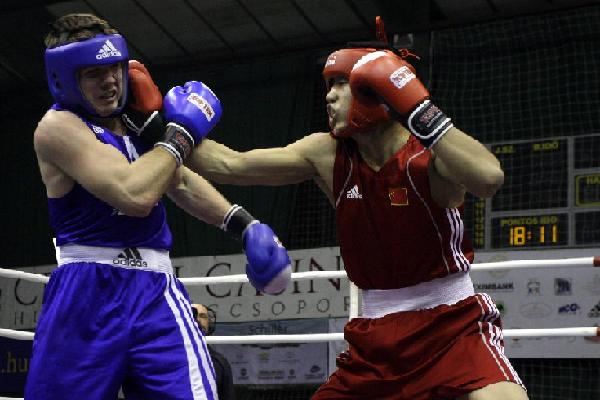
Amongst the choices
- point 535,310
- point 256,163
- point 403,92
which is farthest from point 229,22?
point 403,92

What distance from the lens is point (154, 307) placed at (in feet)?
7.93

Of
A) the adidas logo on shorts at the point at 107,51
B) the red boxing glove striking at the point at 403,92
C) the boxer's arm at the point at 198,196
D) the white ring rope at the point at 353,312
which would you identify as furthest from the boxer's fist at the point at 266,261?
the white ring rope at the point at 353,312

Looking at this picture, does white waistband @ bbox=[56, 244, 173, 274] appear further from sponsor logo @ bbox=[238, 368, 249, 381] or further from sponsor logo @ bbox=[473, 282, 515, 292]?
sponsor logo @ bbox=[238, 368, 249, 381]

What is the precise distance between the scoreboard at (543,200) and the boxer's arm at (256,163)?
15.1 ft

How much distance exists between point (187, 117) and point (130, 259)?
1.25 feet

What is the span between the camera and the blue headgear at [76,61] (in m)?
2.49

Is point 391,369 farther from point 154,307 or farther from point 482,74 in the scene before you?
point 482,74

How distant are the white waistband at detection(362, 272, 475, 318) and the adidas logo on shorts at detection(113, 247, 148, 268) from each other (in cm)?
64

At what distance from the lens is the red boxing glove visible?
2645 mm

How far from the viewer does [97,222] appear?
246 centimetres

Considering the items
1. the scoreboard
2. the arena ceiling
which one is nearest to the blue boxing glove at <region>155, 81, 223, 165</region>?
the scoreboard

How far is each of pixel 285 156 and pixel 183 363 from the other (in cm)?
73

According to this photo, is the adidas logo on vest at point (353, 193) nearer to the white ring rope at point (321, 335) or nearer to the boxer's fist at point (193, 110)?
the boxer's fist at point (193, 110)

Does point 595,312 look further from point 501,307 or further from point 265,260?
point 265,260
